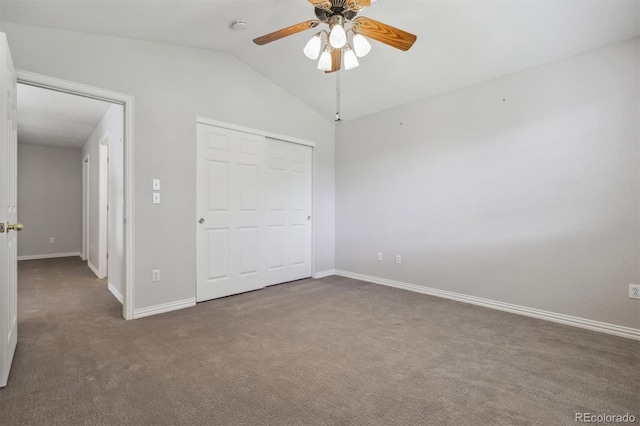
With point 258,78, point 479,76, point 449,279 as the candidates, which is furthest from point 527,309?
point 258,78

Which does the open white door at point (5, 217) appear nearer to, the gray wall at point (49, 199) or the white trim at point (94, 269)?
the white trim at point (94, 269)

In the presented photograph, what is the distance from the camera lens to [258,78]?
404cm

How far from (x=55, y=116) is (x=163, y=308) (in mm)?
3749

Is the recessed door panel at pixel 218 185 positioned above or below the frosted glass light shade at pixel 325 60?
below

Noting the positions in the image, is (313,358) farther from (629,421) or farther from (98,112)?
(98,112)

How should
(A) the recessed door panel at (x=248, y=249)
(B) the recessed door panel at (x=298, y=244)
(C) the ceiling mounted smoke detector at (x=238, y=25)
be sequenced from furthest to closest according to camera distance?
(B) the recessed door panel at (x=298, y=244)
(A) the recessed door panel at (x=248, y=249)
(C) the ceiling mounted smoke detector at (x=238, y=25)

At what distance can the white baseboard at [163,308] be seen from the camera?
302cm

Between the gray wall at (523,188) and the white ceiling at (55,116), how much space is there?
3.98m

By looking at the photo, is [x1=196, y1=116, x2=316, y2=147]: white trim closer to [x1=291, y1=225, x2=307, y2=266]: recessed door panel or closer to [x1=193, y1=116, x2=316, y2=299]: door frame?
[x1=193, y1=116, x2=316, y2=299]: door frame

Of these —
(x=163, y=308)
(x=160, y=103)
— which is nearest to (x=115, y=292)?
(x=163, y=308)

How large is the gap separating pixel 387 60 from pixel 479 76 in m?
1.01

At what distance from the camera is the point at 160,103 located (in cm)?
318

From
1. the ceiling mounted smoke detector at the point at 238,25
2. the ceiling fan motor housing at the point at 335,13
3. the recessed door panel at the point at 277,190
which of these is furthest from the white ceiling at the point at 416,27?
the recessed door panel at the point at 277,190

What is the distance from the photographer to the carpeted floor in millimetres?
1628
